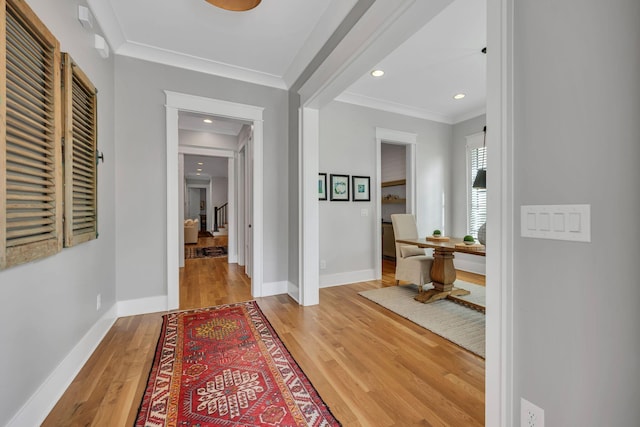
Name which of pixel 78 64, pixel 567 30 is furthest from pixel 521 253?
pixel 78 64

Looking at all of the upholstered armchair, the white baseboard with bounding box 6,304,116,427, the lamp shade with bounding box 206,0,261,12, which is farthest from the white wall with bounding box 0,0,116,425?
the upholstered armchair

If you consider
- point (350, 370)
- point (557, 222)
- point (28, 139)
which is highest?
point (28, 139)

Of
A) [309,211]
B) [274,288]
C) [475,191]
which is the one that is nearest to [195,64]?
[309,211]

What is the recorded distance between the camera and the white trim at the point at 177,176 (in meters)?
2.87

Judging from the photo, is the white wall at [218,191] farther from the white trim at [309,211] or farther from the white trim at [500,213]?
the white trim at [500,213]

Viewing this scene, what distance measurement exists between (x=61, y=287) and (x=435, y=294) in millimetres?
3342

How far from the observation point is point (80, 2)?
75.7 inches

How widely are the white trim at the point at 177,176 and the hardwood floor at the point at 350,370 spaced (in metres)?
0.44

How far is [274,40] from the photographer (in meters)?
2.66

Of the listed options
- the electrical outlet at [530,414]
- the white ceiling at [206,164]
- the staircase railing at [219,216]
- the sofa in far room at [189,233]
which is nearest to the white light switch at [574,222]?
the electrical outlet at [530,414]

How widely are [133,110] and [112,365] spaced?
7.69 ft

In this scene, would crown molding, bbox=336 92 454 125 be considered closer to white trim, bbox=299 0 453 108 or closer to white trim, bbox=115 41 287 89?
white trim, bbox=115 41 287 89

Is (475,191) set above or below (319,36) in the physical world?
below

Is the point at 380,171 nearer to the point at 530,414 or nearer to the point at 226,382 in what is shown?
the point at 226,382
